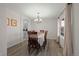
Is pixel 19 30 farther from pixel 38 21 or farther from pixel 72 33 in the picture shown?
pixel 72 33

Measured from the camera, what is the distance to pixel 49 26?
5.69 metres

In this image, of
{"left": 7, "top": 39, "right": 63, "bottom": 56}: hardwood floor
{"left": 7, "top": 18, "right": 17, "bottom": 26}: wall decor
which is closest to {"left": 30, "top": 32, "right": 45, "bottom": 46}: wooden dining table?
{"left": 7, "top": 39, "right": 63, "bottom": 56}: hardwood floor

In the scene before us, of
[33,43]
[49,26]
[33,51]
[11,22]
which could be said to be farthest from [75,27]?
[11,22]

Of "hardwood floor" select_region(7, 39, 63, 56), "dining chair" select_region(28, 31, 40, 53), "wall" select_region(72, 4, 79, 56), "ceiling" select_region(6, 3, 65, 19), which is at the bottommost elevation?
"hardwood floor" select_region(7, 39, 63, 56)

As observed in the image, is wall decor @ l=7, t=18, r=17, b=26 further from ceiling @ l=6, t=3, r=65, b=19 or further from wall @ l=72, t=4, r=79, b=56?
wall @ l=72, t=4, r=79, b=56

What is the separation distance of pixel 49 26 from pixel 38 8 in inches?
48.9

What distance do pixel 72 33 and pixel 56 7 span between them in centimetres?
186

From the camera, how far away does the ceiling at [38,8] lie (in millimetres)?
4375

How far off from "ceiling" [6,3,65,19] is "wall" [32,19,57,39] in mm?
253

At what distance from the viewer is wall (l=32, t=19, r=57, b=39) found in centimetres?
539

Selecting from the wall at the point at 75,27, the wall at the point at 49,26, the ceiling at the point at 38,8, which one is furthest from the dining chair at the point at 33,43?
the wall at the point at 75,27

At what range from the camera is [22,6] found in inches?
178

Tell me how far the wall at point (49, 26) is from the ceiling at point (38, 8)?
25 cm

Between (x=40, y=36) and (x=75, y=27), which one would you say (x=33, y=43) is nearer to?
(x=40, y=36)
